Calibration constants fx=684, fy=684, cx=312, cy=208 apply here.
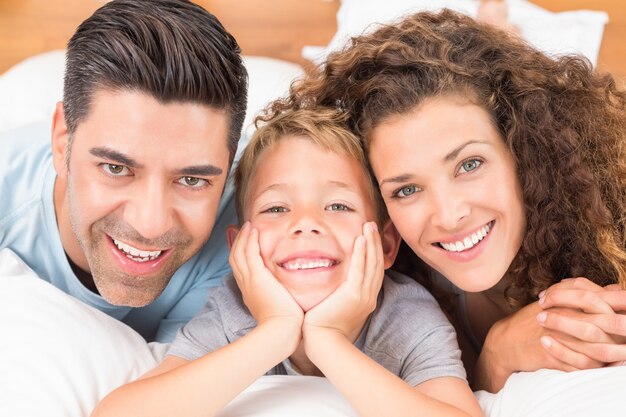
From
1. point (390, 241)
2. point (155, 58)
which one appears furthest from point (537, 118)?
point (155, 58)

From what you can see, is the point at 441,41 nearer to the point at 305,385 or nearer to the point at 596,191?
the point at 596,191

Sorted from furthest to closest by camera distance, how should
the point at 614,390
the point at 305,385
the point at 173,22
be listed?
the point at 173,22, the point at 305,385, the point at 614,390

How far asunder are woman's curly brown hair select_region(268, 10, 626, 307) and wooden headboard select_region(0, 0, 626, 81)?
1240 millimetres

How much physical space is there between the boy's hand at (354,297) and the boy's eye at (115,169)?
0.51 m

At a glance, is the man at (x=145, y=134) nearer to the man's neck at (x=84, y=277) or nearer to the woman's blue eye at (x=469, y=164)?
the man's neck at (x=84, y=277)

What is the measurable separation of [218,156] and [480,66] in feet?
2.11

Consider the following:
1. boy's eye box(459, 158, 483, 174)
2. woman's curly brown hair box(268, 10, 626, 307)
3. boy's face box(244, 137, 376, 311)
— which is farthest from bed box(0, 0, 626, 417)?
boy's eye box(459, 158, 483, 174)

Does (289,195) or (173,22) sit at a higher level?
(173,22)

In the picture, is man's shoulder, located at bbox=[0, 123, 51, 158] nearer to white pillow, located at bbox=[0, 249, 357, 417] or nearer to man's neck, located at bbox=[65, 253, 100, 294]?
man's neck, located at bbox=[65, 253, 100, 294]

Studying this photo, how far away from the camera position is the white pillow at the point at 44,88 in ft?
7.70

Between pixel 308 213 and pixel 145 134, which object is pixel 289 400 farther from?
pixel 145 134

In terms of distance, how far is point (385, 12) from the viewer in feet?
8.14

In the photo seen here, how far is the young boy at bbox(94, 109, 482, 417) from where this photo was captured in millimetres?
1314

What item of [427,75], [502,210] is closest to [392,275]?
[502,210]
